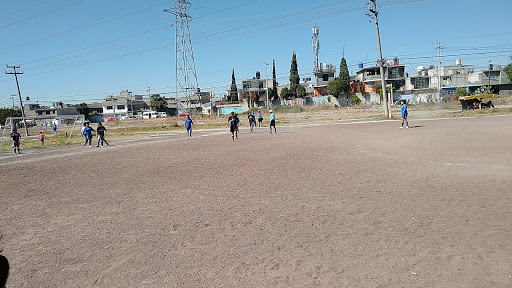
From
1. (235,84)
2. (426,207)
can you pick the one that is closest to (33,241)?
(426,207)

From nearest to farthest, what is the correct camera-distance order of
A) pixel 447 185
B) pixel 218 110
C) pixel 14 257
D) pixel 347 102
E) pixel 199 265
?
pixel 199 265 < pixel 14 257 < pixel 447 185 < pixel 347 102 < pixel 218 110

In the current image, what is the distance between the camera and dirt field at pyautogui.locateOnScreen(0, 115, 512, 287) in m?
3.65

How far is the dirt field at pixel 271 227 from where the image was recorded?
365 centimetres

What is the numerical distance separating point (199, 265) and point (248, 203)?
2.56 meters

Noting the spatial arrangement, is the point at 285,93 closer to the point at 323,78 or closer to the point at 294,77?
the point at 294,77

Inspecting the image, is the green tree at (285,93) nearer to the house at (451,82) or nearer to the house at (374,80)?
the house at (374,80)

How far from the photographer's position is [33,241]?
4.93 meters

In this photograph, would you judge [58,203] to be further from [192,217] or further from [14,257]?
[192,217]

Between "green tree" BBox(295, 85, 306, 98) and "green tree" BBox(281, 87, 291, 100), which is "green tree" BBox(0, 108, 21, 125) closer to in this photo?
"green tree" BBox(281, 87, 291, 100)

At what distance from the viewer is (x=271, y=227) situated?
5.05 m

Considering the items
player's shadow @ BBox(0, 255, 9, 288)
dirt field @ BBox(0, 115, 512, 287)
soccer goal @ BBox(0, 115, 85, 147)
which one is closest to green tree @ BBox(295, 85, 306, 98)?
soccer goal @ BBox(0, 115, 85, 147)

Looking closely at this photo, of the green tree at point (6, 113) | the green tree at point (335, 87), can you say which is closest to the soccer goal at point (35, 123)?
the green tree at point (6, 113)

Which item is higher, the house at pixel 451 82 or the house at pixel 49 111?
the house at pixel 49 111

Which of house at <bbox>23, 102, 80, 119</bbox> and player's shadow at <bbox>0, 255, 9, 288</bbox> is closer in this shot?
player's shadow at <bbox>0, 255, 9, 288</bbox>
